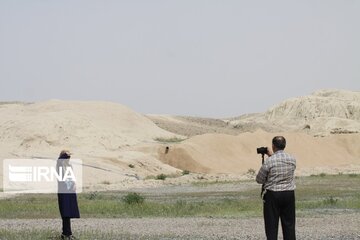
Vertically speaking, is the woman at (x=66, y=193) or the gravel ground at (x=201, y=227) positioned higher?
the woman at (x=66, y=193)

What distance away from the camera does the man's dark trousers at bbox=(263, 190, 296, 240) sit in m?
12.1

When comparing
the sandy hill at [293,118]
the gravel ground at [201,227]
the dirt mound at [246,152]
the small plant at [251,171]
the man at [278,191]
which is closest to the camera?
the man at [278,191]

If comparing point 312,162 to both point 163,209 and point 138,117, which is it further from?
point 163,209

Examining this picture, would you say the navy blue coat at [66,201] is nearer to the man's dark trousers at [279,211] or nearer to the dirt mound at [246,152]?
the man's dark trousers at [279,211]

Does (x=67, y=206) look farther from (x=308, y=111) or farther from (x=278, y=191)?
(x=308, y=111)

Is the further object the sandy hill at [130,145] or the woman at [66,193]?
the sandy hill at [130,145]

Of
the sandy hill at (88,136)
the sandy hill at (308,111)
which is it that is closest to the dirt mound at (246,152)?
the sandy hill at (88,136)

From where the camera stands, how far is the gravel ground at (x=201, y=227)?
18717 millimetres

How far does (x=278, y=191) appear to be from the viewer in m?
12.1

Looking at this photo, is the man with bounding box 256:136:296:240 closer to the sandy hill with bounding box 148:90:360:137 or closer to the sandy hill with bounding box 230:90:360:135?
the sandy hill with bounding box 148:90:360:137

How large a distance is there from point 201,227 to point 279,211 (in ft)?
30.4

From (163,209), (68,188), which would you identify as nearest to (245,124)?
(163,209)

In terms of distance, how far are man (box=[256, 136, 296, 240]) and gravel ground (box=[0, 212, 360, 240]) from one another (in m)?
5.96

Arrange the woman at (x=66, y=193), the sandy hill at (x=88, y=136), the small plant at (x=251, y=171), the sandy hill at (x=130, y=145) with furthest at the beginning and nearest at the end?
the sandy hill at (x=130, y=145), the small plant at (x=251, y=171), the sandy hill at (x=88, y=136), the woman at (x=66, y=193)
